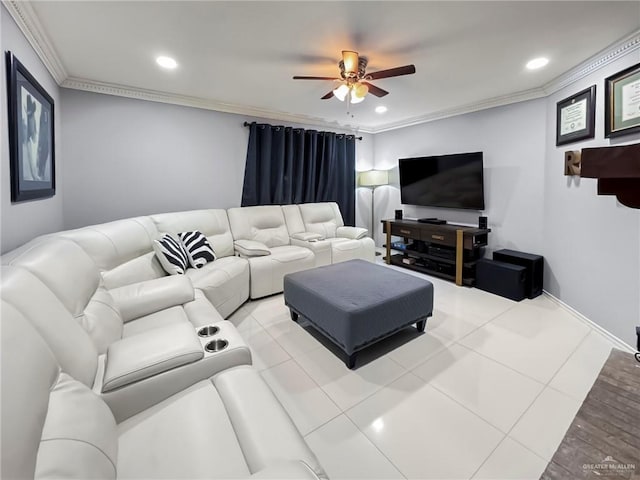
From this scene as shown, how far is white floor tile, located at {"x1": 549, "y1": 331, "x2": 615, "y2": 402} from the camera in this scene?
1.80m

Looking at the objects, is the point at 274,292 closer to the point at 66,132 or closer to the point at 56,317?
the point at 56,317

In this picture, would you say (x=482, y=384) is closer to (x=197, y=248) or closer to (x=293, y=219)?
(x=197, y=248)

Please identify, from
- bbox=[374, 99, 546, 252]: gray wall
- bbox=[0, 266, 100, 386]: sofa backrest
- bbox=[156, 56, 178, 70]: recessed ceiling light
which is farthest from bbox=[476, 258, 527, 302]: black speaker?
bbox=[156, 56, 178, 70]: recessed ceiling light

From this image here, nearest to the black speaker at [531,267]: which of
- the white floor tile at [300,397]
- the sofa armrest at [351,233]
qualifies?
the sofa armrest at [351,233]

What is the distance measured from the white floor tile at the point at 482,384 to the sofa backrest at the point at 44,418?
176cm

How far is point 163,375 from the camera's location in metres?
1.19

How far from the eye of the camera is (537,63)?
2.63 metres

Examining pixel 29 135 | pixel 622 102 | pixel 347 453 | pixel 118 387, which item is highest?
pixel 622 102

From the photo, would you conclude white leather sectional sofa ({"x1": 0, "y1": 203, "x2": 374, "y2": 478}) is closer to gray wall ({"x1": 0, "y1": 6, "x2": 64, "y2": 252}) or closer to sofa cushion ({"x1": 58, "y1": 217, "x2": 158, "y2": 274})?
sofa cushion ({"x1": 58, "y1": 217, "x2": 158, "y2": 274})

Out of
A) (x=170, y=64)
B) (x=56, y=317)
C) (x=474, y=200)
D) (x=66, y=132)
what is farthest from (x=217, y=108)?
(x=474, y=200)

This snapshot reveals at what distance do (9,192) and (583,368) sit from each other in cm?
385

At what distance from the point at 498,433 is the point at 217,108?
4.17 meters

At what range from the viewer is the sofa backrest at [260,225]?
3801mm

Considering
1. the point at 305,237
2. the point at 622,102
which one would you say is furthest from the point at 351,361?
the point at 622,102
